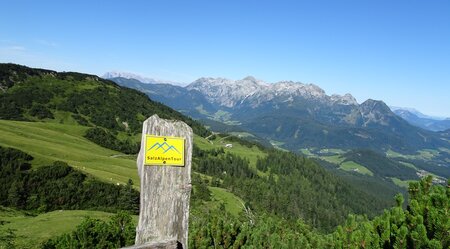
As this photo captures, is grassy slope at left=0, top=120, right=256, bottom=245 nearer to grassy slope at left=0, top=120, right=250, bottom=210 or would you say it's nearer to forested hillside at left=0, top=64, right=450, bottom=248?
grassy slope at left=0, top=120, right=250, bottom=210

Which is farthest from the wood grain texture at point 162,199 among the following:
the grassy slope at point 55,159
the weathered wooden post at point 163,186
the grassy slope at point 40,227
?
the grassy slope at point 55,159

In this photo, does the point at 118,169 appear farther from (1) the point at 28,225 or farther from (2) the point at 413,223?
(2) the point at 413,223

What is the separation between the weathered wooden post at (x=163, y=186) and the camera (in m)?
5.49

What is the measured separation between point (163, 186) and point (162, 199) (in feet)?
0.66

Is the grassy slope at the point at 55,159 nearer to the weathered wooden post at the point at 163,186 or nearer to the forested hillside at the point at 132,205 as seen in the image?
the forested hillside at the point at 132,205

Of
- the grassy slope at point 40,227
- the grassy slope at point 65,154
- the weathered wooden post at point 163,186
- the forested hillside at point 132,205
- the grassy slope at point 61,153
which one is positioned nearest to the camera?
the weathered wooden post at point 163,186

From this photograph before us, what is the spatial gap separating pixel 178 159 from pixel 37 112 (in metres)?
221

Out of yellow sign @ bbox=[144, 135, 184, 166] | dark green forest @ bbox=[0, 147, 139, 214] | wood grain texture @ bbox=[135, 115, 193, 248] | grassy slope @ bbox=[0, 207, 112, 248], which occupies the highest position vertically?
yellow sign @ bbox=[144, 135, 184, 166]

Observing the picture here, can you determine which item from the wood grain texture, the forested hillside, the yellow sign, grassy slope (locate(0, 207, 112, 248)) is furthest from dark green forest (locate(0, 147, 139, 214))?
the yellow sign

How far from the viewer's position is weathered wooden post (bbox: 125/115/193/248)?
5492 mm

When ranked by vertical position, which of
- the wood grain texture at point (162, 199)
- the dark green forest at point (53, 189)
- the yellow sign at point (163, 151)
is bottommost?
the dark green forest at point (53, 189)

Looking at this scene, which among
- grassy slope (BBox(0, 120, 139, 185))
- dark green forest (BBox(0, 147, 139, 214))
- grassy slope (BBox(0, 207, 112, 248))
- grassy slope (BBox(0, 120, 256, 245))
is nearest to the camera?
grassy slope (BBox(0, 207, 112, 248))

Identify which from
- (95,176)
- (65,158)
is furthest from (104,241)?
(65,158)

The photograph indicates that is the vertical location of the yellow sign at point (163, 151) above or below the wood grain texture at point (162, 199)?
above
